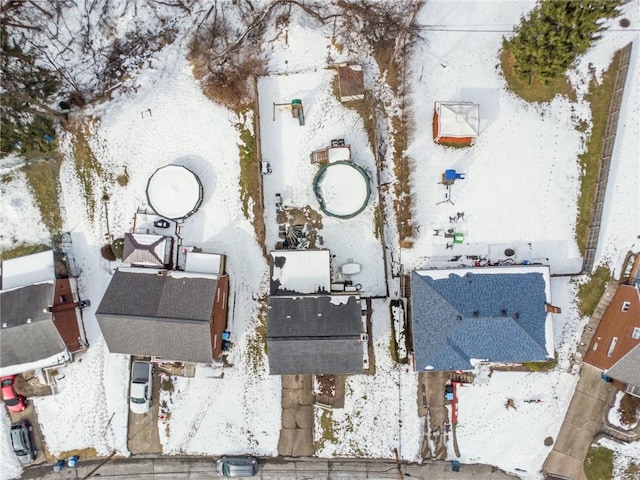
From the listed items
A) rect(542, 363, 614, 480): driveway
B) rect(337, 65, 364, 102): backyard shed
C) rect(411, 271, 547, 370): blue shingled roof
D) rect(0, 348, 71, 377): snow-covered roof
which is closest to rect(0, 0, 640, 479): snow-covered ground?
rect(542, 363, 614, 480): driveway

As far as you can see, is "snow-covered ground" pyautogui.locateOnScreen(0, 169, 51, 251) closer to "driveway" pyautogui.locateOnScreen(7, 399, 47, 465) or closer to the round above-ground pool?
"driveway" pyautogui.locateOnScreen(7, 399, 47, 465)

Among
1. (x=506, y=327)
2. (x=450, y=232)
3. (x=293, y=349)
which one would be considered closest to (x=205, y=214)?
(x=293, y=349)

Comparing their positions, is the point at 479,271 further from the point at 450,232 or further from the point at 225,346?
the point at 225,346

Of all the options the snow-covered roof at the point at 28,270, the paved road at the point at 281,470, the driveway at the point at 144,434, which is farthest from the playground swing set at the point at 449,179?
the snow-covered roof at the point at 28,270

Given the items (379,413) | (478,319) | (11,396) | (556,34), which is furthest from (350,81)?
(11,396)

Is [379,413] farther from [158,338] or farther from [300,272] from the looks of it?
[158,338]
